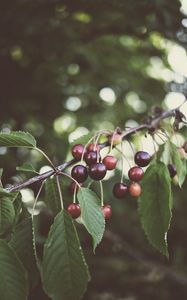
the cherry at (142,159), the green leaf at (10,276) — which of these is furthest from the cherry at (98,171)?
Result: the green leaf at (10,276)

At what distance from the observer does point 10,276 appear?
3.85ft

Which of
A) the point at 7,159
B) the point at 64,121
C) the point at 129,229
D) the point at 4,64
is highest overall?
the point at 4,64

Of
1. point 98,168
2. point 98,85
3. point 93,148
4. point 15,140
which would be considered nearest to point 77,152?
point 93,148

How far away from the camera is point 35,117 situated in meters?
3.27

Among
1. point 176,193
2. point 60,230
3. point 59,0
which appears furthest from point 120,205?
point 60,230

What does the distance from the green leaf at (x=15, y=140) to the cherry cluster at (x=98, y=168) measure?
0.18 m

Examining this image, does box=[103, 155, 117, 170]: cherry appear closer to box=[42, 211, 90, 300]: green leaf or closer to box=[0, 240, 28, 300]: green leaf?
box=[42, 211, 90, 300]: green leaf

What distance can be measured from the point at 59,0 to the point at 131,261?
2298mm

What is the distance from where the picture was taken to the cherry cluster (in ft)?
4.52

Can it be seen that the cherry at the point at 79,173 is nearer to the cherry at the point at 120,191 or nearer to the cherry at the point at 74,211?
the cherry at the point at 74,211

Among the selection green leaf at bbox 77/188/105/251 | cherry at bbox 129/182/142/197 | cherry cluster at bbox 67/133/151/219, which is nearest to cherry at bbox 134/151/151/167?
cherry cluster at bbox 67/133/151/219

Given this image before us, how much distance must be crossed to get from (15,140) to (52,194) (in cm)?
27

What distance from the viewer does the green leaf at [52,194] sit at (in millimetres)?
1456

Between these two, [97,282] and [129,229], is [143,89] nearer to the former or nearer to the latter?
[129,229]
